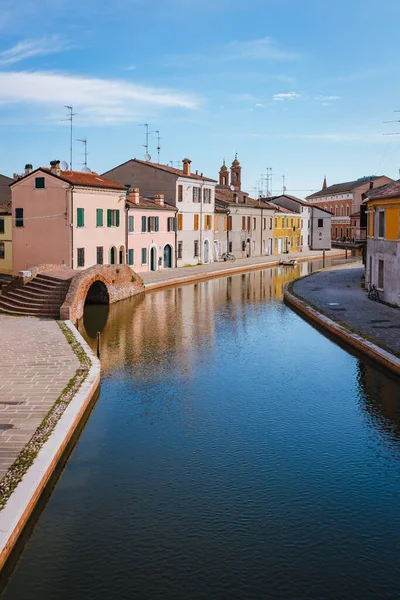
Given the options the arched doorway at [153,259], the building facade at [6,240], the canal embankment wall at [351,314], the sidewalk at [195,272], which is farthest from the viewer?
the arched doorway at [153,259]

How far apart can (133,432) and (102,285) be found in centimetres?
2360

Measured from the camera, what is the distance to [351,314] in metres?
33.4

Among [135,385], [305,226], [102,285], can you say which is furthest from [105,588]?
[305,226]

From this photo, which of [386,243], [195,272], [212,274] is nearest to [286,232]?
[212,274]

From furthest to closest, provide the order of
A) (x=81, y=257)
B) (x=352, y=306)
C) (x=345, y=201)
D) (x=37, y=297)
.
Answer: (x=345, y=201), (x=81, y=257), (x=352, y=306), (x=37, y=297)

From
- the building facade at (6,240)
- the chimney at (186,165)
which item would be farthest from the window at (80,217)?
the chimney at (186,165)

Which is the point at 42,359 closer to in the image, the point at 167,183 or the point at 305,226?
the point at 167,183

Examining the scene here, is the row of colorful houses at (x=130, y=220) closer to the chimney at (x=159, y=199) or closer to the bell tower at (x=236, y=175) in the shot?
the chimney at (x=159, y=199)

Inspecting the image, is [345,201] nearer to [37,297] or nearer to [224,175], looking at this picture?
[224,175]

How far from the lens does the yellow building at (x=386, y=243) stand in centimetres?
3562

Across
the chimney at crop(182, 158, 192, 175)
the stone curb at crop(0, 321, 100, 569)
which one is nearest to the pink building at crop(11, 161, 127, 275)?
the chimney at crop(182, 158, 192, 175)

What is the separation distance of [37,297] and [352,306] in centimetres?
1715

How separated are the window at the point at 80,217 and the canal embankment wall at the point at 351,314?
14631mm

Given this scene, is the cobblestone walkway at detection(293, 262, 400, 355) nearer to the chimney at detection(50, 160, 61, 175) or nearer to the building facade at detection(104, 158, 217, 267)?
the building facade at detection(104, 158, 217, 267)
